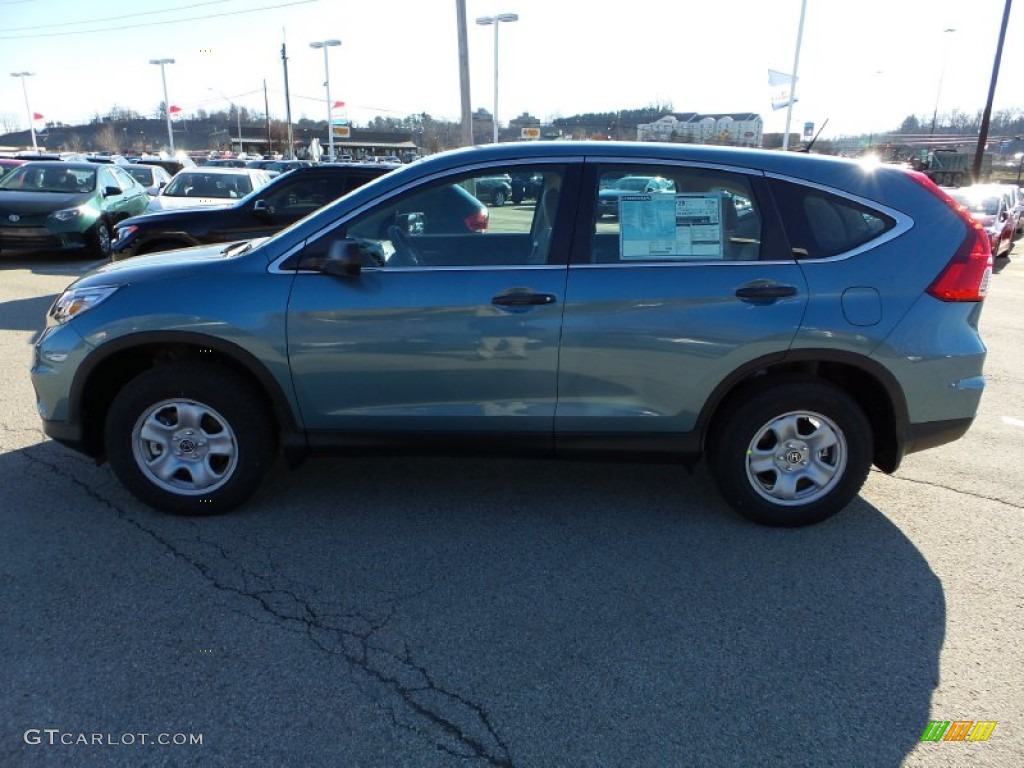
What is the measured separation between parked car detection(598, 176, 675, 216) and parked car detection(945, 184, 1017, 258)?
14263 millimetres

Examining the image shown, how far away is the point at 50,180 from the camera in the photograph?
13.0 m

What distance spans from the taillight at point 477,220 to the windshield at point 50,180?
38.6 ft

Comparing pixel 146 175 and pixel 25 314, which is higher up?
pixel 146 175

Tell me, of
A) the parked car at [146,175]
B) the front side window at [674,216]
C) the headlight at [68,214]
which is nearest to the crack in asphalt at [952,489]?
the front side window at [674,216]

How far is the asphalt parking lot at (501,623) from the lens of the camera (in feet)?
7.73

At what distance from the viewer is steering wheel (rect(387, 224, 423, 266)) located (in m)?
3.60

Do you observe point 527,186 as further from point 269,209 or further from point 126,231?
point 126,231

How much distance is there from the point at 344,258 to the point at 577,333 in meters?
1.14

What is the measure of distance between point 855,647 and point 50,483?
4.18m

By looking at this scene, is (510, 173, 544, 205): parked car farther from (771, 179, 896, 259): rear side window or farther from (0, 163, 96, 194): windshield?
(0, 163, 96, 194): windshield

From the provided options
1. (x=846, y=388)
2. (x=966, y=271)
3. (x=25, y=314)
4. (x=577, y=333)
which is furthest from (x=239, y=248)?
(x=25, y=314)

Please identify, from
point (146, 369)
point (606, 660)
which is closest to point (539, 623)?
point (606, 660)

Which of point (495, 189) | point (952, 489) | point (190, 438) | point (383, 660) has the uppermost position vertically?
point (495, 189)

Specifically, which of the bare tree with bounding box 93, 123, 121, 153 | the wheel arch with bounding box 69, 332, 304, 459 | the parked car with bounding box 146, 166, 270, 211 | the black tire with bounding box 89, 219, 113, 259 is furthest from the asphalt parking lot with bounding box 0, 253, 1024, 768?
the bare tree with bounding box 93, 123, 121, 153
